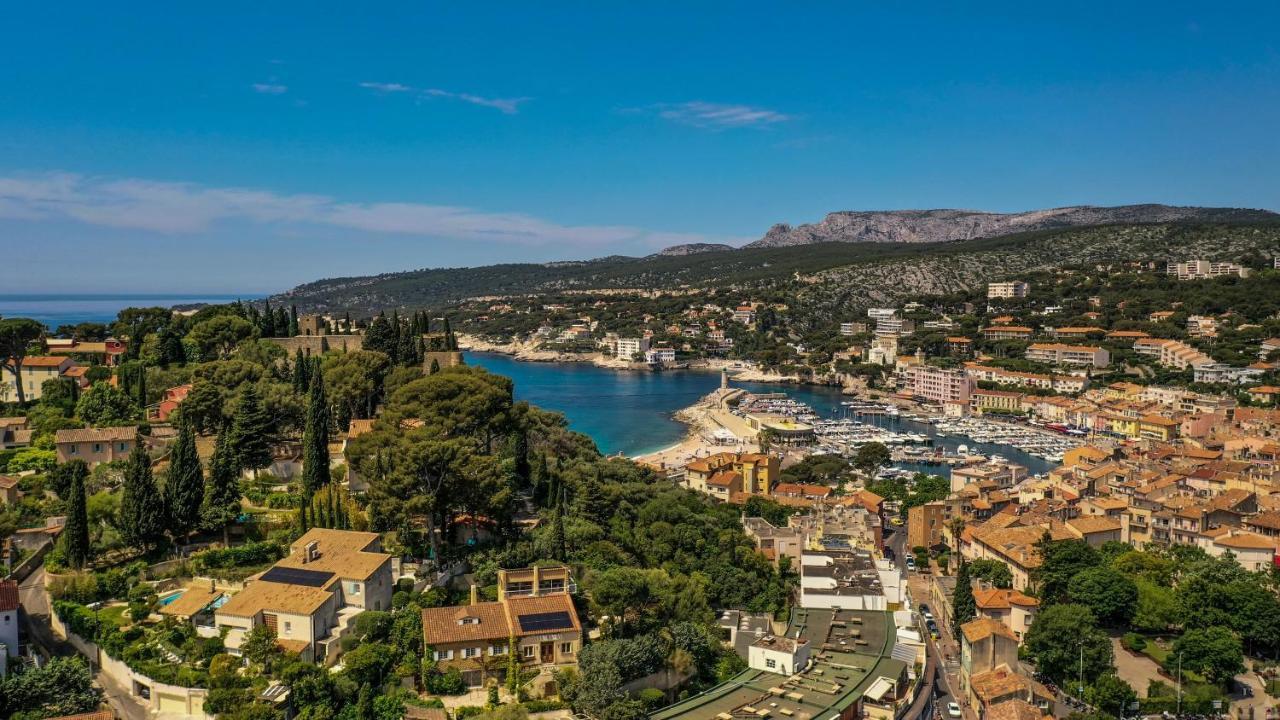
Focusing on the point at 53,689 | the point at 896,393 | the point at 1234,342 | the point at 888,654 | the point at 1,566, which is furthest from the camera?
the point at 896,393

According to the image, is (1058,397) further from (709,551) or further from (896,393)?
(709,551)

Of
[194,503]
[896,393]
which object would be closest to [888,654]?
[194,503]

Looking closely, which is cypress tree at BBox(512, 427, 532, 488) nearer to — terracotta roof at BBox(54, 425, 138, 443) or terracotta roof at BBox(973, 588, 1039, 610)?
terracotta roof at BBox(54, 425, 138, 443)

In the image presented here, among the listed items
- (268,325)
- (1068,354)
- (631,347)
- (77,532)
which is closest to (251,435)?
(77,532)

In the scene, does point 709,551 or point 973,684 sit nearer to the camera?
point 973,684

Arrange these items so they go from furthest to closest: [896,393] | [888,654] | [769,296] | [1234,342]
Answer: [769,296], [896,393], [1234,342], [888,654]

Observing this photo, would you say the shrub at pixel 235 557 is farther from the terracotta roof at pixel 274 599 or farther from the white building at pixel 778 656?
the white building at pixel 778 656

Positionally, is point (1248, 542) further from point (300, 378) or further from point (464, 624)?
point (300, 378)

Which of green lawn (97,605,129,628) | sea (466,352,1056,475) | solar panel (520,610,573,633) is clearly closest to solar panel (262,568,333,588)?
green lawn (97,605,129,628)
